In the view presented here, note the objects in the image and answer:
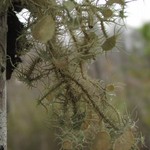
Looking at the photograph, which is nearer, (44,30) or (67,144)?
(44,30)

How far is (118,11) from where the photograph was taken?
34.5 inches

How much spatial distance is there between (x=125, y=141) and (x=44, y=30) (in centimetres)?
27

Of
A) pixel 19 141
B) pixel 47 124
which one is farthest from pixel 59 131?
pixel 19 141

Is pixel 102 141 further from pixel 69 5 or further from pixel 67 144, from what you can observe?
pixel 69 5

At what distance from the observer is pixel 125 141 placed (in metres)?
0.85

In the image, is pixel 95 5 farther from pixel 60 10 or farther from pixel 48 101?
pixel 48 101

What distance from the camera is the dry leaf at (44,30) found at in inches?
30.8

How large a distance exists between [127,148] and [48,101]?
20cm

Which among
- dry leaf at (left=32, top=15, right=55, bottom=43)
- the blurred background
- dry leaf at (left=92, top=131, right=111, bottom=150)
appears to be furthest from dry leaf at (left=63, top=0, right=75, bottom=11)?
the blurred background

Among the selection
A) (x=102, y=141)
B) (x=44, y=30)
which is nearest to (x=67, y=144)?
(x=102, y=141)

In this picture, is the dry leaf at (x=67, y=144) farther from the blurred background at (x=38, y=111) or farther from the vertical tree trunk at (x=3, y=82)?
the blurred background at (x=38, y=111)

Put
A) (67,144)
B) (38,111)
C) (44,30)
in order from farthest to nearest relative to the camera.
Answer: (38,111) < (67,144) < (44,30)

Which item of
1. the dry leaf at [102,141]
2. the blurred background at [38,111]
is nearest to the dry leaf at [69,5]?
the dry leaf at [102,141]

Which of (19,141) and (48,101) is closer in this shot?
(48,101)
